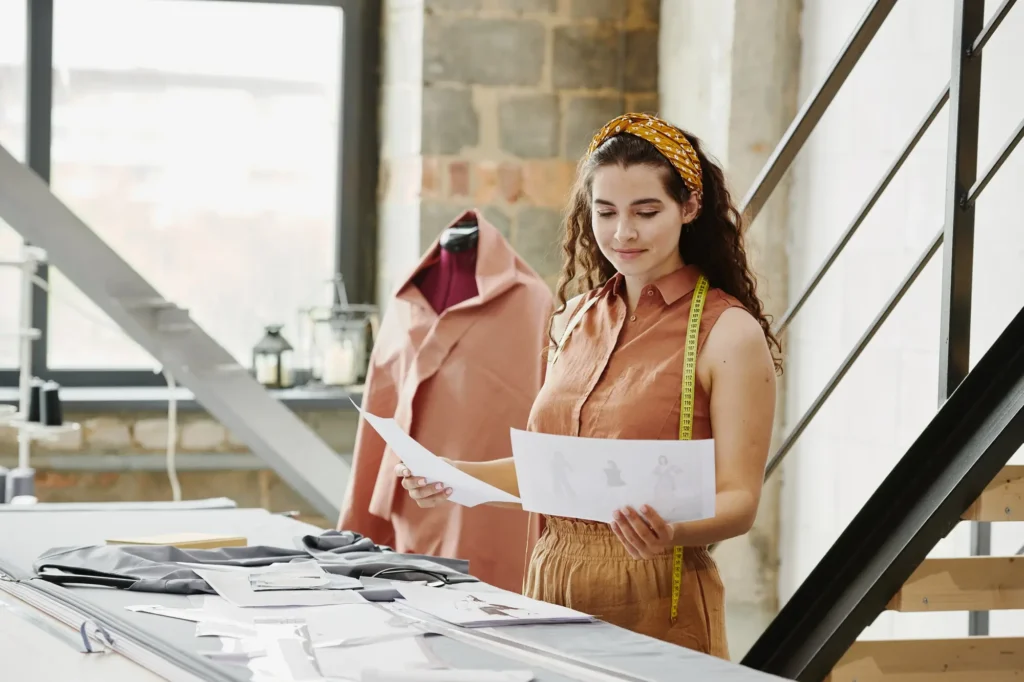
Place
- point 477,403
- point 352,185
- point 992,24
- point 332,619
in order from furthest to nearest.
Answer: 1. point 352,185
2. point 477,403
3. point 992,24
4. point 332,619

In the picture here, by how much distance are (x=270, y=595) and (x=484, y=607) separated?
266mm

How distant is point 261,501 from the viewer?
14.7 ft

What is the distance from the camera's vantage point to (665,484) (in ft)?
5.15

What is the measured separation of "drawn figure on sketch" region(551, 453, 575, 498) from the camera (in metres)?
1.62

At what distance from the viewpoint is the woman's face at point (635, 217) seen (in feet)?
5.95

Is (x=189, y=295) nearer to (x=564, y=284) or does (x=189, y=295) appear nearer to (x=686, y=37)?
(x=686, y=37)

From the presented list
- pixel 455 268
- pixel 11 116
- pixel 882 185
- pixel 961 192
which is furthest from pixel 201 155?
pixel 961 192

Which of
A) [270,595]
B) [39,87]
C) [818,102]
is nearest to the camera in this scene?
[270,595]

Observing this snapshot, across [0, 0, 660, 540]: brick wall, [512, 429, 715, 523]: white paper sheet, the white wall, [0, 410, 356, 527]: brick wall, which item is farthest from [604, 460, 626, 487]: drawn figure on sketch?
[0, 410, 356, 527]: brick wall

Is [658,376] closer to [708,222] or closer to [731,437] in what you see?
[731,437]

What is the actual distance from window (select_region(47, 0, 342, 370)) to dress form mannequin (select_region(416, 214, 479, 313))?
5.95 ft

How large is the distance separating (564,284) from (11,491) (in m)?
1.84

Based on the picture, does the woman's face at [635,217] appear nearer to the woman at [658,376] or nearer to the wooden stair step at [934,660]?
the woman at [658,376]

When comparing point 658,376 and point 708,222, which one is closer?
point 658,376
